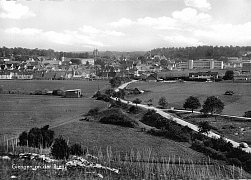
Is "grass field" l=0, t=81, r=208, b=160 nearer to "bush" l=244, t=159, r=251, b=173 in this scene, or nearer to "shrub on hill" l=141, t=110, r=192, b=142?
"shrub on hill" l=141, t=110, r=192, b=142

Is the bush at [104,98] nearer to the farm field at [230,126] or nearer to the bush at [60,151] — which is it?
the farm field at [230,126]

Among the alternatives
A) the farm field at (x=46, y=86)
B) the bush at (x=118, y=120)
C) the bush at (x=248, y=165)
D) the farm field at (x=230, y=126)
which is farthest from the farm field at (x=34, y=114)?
the farm field at (x=46, y=86)

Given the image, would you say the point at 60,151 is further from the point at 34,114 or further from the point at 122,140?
the point at 34,114

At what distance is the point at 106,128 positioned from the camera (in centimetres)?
1902

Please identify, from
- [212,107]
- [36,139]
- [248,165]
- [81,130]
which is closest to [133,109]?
[212,107]

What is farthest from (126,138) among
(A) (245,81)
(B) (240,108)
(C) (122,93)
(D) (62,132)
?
(A) (245,81)

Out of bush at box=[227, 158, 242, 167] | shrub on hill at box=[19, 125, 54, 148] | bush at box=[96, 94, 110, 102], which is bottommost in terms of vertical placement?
bush at box=[96, 94, 110, 102]

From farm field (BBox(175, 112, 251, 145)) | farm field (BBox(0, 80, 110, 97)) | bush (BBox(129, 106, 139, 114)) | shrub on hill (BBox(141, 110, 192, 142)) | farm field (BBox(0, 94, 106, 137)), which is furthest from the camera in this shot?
farm field (BBox(0, 80, 110, 97))

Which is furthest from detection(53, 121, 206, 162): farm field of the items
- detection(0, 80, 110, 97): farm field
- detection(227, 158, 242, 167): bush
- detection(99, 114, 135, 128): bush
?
detection(0, 80, 110, 97): farm field

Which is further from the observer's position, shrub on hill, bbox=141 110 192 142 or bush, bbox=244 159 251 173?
shrub on hill, bbox=141 110 192 142

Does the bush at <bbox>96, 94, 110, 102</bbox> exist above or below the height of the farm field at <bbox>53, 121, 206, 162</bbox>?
below

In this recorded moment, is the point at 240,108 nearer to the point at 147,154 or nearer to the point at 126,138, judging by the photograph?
the point at 126,138

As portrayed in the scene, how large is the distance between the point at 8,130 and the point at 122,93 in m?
18.0

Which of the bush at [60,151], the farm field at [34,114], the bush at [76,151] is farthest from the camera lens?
the farm field at [34,114]
